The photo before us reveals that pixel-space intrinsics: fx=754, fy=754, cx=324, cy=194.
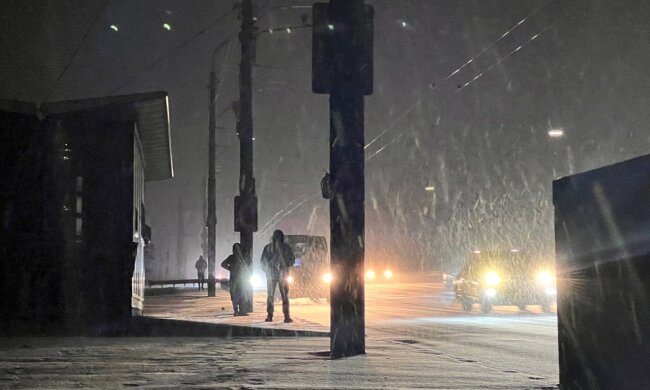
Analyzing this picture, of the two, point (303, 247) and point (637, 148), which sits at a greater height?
point (637, 148)

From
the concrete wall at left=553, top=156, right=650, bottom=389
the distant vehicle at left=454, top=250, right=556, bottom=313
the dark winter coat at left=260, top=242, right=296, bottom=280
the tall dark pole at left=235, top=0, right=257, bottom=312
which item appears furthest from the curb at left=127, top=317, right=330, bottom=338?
the distant vehicle at left=454, top=250, right=556, bottom=313

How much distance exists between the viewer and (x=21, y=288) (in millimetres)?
13672

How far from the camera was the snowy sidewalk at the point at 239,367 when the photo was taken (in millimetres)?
6797

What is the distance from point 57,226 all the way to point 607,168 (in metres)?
11.2

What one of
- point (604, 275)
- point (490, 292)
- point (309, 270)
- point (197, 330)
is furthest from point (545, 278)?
point (604, 275)

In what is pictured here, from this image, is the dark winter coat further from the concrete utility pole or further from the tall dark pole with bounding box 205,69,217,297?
the tall dark pole with bounding box 205,69,217,297

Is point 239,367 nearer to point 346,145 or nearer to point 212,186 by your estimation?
point 346,145

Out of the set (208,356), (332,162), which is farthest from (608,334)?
(208,356)

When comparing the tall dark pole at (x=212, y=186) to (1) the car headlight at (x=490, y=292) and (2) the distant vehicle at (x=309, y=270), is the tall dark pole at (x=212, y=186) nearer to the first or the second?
(2) the distant vehicle at (x=309, y=270)

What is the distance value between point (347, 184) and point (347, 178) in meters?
0.07

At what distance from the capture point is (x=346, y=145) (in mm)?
9094

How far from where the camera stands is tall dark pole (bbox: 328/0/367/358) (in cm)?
884

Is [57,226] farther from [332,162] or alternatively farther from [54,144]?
[332,162]

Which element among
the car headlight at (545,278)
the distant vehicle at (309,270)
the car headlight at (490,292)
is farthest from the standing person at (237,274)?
the distant vehicle at (309,270)
